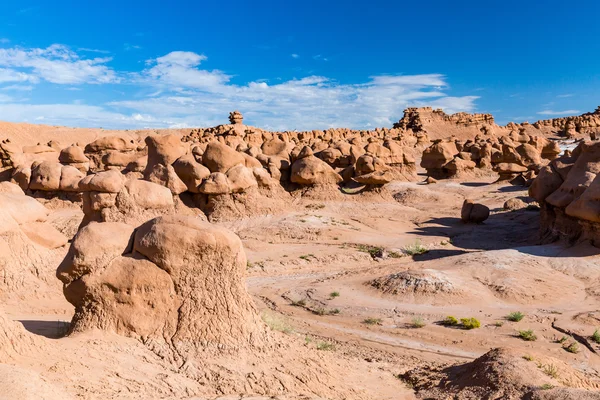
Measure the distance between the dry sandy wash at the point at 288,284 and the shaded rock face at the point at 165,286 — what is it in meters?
0.02

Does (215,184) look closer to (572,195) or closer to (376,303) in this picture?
(376,303)

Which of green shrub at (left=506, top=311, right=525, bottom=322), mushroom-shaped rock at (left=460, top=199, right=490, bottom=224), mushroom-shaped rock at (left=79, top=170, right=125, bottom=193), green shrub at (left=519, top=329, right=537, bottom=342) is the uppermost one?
mushroom-shaped rock at (left=79, top=170, right=125, bottom=193)

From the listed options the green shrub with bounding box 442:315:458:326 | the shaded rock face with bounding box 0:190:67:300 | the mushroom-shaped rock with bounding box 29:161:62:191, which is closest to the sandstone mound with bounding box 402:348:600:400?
the green shrub with bounding box 442:315:458:326

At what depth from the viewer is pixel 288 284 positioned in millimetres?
14820

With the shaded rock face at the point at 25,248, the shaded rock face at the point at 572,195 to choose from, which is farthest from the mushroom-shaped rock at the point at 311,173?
the shaded rock face at the point at 25,248

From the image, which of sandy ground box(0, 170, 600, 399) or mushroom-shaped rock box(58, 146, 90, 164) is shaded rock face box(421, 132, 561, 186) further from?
mushroom-shaped rock box(58, 146, 90, 164)

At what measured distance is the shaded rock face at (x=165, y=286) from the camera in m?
7.33

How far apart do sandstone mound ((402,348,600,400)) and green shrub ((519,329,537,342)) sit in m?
2.61

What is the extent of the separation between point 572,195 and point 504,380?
40.6 feet

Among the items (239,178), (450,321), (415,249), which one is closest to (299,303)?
(450,321)

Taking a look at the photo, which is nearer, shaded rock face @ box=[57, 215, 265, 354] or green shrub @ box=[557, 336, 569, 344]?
shaded rock face @ box=[57, 215, 265, 354]

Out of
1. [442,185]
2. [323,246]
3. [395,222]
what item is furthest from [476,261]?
[442,185]

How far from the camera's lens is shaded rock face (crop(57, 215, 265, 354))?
289 inches

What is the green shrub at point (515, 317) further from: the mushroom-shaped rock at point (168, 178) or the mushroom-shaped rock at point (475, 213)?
the mushroom-shaped rock at point (168, 178)
